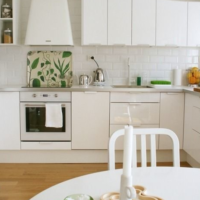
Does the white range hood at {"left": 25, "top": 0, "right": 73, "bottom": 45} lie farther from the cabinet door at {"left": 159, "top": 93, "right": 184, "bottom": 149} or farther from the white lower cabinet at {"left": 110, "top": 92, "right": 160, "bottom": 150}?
the cabinet door at {"left": 159, "top": 93, "right": 184, "bottom": 149}

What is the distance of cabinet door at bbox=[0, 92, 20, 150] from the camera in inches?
153

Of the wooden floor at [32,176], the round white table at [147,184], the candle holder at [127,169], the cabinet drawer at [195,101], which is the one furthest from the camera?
the cabinet drawer at [195,101]

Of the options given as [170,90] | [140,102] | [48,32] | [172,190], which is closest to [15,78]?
[48,32]

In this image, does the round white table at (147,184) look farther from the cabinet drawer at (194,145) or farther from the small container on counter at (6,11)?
the small container on counter at (6,11)

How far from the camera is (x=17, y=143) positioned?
395cm

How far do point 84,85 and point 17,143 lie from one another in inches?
44.5

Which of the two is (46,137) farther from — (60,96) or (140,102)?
(140,102)

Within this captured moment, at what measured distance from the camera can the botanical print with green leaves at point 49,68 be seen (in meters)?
4.47

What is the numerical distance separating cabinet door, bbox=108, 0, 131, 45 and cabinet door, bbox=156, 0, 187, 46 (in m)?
0.39

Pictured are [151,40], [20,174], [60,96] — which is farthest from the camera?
[151,40]

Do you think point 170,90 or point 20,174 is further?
point 170,90

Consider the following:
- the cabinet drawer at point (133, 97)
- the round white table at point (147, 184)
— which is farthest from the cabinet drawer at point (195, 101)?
the round white table at point (147, 184)

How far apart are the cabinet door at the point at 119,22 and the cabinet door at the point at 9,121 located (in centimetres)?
142

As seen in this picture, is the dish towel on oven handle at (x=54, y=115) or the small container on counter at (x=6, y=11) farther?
the small container on counter at (x=6, y=11)
